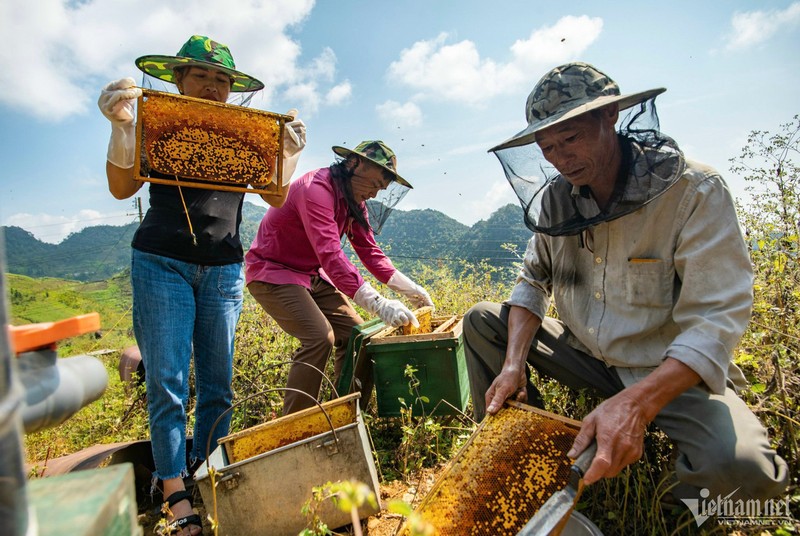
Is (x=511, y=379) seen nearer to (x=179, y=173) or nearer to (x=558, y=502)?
(x=558, y=502)

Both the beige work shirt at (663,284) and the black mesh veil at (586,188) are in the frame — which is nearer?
the beige work shirt at (663,284)

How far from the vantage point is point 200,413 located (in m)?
3.11

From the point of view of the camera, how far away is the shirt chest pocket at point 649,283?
227cm

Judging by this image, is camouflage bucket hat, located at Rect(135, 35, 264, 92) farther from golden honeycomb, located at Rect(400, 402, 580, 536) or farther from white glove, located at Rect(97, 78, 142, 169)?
golden honeycomb, located at Rect(400, 402, 580, 536)

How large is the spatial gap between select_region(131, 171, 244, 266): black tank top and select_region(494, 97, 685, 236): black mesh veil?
1.81 meters

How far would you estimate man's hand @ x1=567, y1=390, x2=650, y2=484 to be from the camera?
1.74 meters

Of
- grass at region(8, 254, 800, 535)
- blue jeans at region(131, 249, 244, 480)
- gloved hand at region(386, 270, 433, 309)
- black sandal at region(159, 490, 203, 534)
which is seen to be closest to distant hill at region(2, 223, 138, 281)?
grass at region(8, 254, 800, 535)

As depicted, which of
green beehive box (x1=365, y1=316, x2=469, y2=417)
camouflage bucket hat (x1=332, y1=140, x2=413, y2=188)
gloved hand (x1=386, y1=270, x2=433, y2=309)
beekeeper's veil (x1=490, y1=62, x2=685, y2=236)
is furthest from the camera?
gloved hand (x1=386, y1=270, x2=433, y2=309)

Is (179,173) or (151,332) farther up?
(179,173)

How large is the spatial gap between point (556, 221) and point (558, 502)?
157 centimetres

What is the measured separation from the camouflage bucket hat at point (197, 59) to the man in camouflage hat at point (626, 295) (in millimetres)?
1828

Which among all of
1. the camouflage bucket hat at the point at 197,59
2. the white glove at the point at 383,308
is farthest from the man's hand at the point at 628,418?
the camouflage bucket hat at the point at 197,59

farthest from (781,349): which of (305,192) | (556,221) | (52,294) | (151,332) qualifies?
(52,294)

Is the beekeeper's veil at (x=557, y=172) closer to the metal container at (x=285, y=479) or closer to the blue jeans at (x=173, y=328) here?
the metal container at (x=285, y=479)
